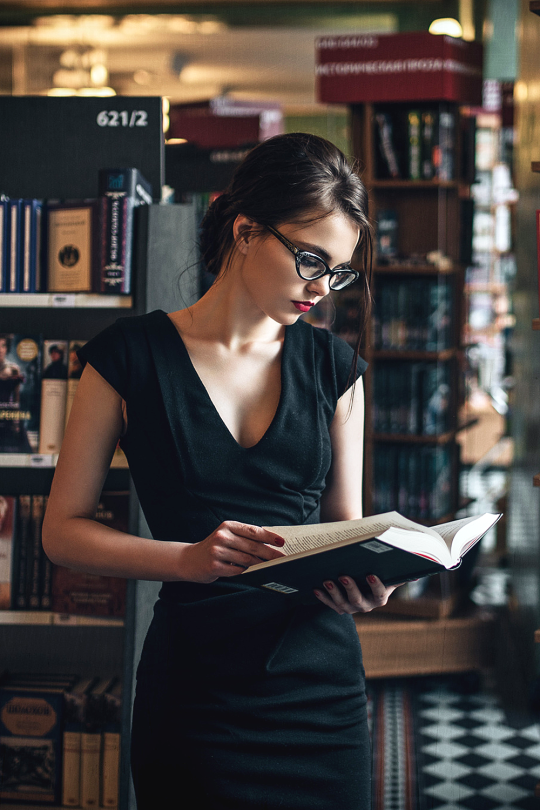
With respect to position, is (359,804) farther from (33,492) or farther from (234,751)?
(33,492)

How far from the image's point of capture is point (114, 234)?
169 centimetres

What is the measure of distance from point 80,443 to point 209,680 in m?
0.41

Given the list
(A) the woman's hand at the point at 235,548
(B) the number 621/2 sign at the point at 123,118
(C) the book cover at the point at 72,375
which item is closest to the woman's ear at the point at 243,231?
(A) the woman's hand at the point at 235,548

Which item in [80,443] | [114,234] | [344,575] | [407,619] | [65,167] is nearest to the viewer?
[344,575]

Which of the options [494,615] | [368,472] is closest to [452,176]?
[368,472]

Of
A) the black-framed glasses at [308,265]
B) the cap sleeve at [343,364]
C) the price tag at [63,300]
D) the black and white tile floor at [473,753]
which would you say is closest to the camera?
the black-framed glasses at [308,265]

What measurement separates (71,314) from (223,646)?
1.16m

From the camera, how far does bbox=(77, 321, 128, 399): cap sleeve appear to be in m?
1.11

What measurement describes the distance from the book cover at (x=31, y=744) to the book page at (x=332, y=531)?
3.65 ft

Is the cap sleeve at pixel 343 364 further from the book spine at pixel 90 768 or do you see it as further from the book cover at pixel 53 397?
the book spine at pixel 90 768

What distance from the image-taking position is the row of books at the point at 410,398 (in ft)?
11.1

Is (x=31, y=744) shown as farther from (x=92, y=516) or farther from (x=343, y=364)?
(x=343, y=364)

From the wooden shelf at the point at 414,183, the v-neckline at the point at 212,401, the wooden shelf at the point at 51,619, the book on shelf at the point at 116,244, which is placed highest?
the wooden shelf at the point at 414,183

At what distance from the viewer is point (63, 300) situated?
1691 mm
